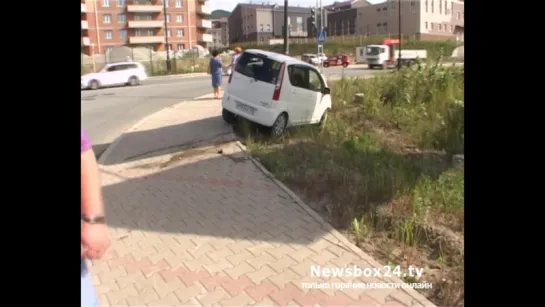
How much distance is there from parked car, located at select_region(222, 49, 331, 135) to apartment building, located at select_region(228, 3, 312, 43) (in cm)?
183

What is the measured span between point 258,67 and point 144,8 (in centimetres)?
4317

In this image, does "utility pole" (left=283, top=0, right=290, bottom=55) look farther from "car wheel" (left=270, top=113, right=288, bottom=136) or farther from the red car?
the red car

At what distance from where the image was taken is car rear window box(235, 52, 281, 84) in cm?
782

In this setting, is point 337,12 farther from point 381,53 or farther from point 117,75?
point 381,53

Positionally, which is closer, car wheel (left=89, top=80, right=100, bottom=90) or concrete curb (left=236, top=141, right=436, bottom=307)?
concrete curb (left=236, top=141, right=436, bottom=307)

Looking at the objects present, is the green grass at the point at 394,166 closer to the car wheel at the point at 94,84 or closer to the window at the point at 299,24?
the window at the point at 299,24

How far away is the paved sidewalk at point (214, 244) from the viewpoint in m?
2.94

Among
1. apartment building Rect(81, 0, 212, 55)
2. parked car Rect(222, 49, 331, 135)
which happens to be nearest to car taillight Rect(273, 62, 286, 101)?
parked car Rect(222, 49, 331, 135)

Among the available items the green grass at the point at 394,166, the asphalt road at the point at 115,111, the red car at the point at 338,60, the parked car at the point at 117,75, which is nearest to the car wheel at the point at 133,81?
the parked car at the point at 117,75

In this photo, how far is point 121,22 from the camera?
149 feet

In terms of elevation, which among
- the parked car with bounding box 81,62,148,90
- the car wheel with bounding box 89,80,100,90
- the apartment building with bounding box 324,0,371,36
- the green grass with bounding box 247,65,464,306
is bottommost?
the green grass with bounding box 247,65,464,306

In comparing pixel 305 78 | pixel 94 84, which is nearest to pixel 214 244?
pixel 305 78
